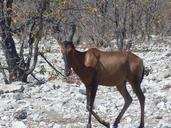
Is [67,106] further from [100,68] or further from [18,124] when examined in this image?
[100,68]

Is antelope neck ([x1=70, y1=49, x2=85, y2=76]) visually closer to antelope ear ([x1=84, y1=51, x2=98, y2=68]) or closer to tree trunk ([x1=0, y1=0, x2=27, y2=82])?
antelope ear ([x1=84, y1=51, x2=98, y2=68])

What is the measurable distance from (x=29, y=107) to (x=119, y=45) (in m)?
15.7

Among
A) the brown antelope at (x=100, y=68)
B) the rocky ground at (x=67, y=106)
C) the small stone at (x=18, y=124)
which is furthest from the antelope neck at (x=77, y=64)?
the small stone at (x=18, y=124)

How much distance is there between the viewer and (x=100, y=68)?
33.8 feet

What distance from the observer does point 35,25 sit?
1562cm

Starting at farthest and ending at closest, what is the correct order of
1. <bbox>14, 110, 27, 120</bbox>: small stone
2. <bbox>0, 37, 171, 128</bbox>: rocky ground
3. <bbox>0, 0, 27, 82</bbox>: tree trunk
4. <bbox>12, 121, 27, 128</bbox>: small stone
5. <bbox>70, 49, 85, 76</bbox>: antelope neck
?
<bbox>0, 0, 27, 82</bbox>: tree trunk → <bbox>14, 110, 27, 120</bbox>: small stone → <bbox>0, 37, 171, 128</bbox>: rocky ground → <bbox>12, 121, 27, 128</bbox>: small stone → <bbox>70, 49, 85, 76</bbox>: antelope neck

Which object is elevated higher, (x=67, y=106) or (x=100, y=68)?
(x=100, y=68)

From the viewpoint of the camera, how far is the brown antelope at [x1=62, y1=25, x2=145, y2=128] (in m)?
10.1

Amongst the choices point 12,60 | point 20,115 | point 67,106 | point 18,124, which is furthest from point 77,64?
point 12,60

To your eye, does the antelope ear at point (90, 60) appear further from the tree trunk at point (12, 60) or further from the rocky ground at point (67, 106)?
the tree trunk at point (12, 60)

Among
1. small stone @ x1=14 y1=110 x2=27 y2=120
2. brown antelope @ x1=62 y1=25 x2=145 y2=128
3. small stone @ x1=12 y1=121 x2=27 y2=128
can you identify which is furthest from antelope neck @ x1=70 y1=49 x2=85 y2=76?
small stone @ x1=14 y1=110 x2=27 y2=120

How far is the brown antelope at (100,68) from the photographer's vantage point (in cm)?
1012

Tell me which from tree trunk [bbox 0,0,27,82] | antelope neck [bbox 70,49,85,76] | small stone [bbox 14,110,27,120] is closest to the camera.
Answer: antelope neck [bbox 70,49,85,76]

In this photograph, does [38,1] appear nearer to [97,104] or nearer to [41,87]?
[41,87]
